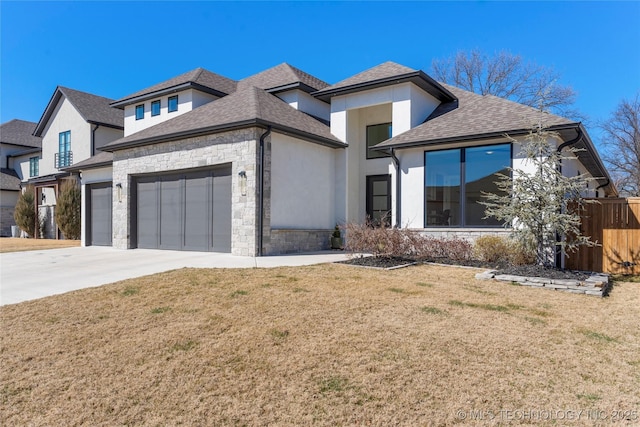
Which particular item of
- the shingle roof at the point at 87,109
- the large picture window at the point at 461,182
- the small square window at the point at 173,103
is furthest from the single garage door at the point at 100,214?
the large picture window at the point at 461,182

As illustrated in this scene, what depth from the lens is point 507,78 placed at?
28.1 m

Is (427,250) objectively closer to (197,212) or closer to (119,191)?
(197,212)

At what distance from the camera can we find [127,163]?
49.4 ft

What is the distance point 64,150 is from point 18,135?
1056 cm

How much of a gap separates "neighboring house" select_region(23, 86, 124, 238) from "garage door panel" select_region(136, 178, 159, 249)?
9869 mm

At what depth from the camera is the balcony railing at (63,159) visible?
23630mm

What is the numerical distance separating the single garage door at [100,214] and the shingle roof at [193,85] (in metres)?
4.33

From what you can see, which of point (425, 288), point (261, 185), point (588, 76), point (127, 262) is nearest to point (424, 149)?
point (261, 185)

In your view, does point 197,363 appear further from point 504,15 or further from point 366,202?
point 504,15

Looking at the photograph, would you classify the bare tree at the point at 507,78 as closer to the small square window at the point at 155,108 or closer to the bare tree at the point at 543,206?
the bare tree at the point at 543,206

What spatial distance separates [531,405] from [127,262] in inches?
400

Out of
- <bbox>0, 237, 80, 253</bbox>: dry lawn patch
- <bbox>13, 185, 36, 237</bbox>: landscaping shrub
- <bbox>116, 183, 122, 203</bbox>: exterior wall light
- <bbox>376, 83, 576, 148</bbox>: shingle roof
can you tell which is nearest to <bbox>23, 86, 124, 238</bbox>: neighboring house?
<bbox>13, 185, 36, 237</bbox>: landscaping shrub

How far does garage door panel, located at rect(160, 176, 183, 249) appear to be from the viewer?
45.0ft

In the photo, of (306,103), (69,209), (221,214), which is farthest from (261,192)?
(69,209)
